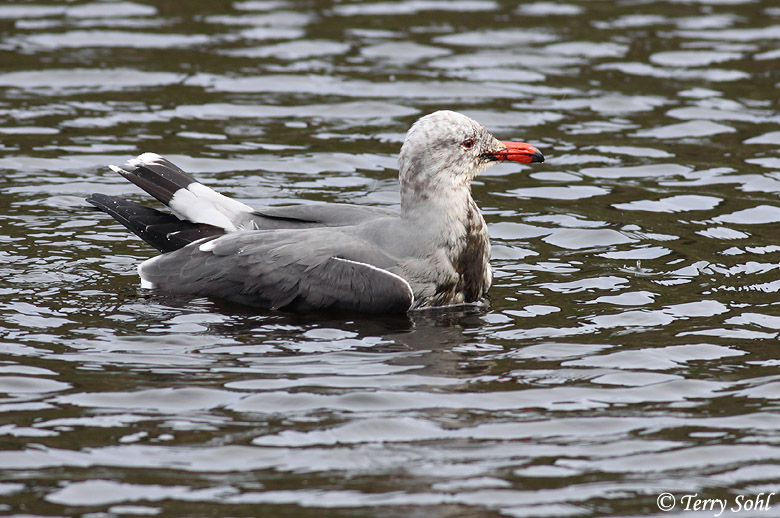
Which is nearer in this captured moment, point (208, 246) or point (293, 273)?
point (293, 273)

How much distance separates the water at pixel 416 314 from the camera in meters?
5.69

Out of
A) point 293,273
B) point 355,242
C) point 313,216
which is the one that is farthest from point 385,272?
point 313,216

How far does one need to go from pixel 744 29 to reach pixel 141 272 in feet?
31.9

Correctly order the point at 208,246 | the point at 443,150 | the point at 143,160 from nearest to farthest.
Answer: the point at 443,150, the point at 208,246, the point at 143,160

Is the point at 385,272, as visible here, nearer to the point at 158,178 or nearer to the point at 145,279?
the point at 145,279

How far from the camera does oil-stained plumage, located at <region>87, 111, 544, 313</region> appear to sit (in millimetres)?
8070

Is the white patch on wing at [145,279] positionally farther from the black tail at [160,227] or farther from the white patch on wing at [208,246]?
the white patch on wing at [208,246]

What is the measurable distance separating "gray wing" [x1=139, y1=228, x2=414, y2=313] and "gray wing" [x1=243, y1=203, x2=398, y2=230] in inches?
9.5

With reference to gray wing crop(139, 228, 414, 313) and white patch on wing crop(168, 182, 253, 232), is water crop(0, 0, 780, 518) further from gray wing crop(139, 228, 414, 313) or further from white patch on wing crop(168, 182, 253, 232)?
white patch on wing crop(168, 182, 253, 232)

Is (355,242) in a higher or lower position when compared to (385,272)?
higher

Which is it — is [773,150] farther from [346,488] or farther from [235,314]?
[346,488]

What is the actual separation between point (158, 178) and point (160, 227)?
349 millimetres

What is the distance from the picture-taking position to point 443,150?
8.38 metres

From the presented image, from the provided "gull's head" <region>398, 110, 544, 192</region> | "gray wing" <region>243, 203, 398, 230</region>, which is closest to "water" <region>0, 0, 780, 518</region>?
"gray wing" <region>243, 203, 398, 230</region>
